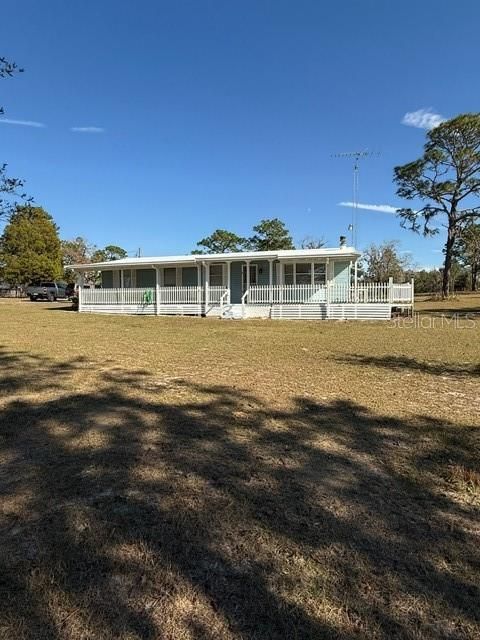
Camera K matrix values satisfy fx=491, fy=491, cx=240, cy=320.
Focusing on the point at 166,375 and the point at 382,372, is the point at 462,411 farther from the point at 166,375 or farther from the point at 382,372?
the point at 166,375

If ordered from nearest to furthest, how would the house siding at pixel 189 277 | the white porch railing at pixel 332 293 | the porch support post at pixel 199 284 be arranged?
1. the white porch railing at pixel 332 293
2. the porch support post at pixel 199 284
3. the house siding at pixel 189 277

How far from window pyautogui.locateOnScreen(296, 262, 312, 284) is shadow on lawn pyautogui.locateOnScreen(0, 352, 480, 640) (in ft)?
60.6

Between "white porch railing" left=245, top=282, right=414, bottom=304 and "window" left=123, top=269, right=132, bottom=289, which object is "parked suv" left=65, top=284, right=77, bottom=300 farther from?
"white porch railing" left=245, top=282, right=414, bottom=304

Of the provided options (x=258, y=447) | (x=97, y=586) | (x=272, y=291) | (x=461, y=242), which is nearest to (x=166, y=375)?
(x=258, y=447)

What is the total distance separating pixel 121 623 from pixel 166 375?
487 cm

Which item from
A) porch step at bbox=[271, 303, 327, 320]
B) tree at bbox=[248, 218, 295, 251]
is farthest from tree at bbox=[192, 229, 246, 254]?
porch step at bbox=[271, 303, 327, 320]

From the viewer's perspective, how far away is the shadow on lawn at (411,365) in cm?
740

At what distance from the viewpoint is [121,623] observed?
1856 millimetres

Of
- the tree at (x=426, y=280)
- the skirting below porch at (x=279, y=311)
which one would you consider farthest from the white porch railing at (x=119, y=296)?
the tree at (x=426, y=280)

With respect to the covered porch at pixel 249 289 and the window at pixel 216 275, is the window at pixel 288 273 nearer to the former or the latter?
the covered porch at pixel 249 289

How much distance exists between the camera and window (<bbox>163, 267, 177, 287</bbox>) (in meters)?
24.8

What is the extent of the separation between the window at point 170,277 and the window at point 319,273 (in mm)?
7068

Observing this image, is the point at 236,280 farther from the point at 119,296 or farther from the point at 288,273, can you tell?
the point at 119,296

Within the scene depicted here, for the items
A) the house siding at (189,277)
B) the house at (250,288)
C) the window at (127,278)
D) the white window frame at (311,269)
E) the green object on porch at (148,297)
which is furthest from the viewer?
the window at (127,278)
